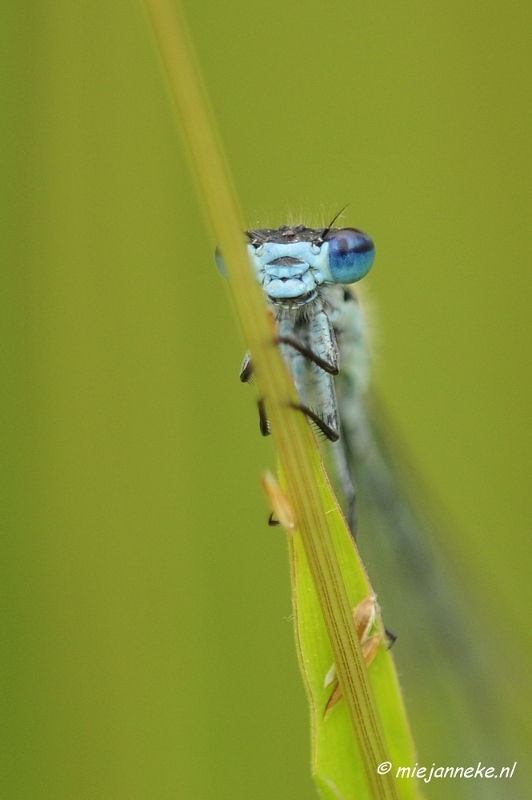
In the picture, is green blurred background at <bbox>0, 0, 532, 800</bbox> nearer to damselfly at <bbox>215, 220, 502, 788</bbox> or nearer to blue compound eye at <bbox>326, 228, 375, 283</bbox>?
damselfly at <bbox>215, 220, 502, 788</bbox>

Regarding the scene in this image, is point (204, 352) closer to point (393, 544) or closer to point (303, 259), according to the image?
point (303, 259)

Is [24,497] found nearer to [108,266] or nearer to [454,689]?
[108,266]

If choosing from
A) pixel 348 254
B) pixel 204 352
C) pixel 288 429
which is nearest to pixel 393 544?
pixel 204 352

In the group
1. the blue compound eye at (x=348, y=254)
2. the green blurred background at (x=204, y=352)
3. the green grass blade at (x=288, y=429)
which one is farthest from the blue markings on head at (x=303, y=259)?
the green grass blade at (x=288, y=429)

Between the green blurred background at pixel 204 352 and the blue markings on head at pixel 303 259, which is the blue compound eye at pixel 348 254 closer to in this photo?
the blue markings on head at pixel 303 259

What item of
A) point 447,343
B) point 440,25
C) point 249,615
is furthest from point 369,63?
point 249,615

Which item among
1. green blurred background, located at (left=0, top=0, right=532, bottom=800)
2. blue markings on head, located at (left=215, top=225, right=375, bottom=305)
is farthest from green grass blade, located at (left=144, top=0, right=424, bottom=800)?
green blurred background, located at (left=0, top=0, right=532, bottom=800)
